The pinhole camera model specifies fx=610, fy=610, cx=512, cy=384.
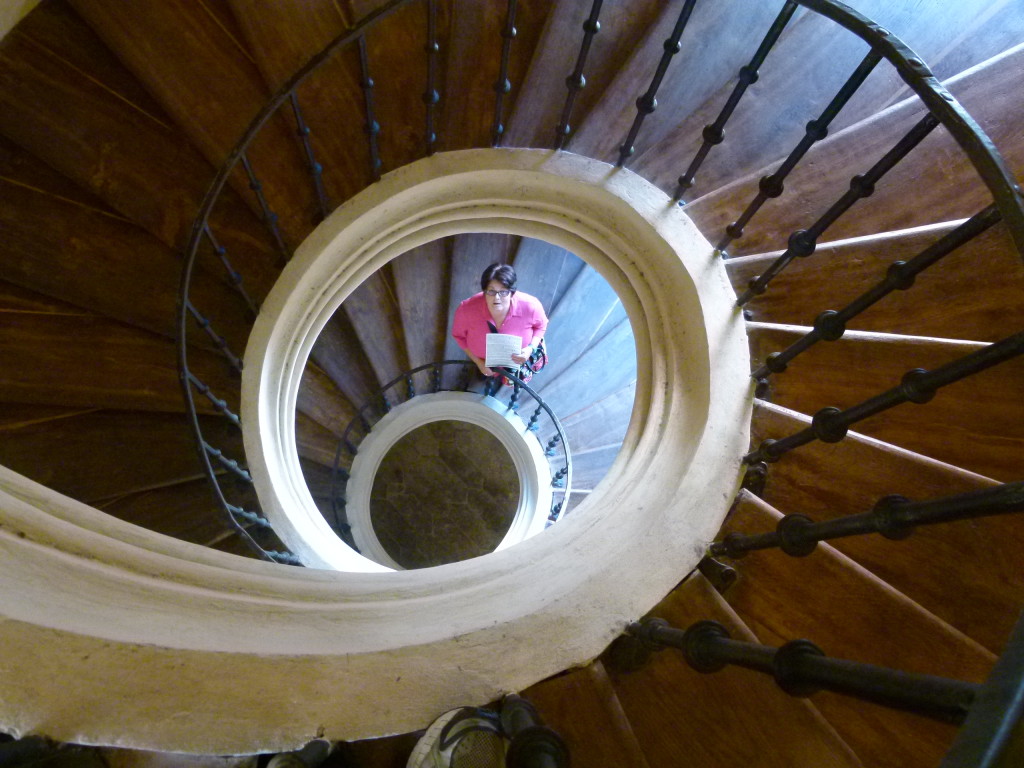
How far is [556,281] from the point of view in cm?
494

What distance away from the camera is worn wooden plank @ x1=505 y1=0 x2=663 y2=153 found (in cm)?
265

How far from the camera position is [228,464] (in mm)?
2781

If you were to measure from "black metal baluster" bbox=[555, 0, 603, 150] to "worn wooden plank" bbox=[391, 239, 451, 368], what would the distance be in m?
1.62

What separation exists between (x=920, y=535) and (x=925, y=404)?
1.11 feet

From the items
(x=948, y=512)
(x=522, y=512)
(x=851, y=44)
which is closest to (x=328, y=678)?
(x=948, y=512)

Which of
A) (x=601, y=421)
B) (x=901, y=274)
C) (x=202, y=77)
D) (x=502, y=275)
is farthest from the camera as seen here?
(x=601, y=421)

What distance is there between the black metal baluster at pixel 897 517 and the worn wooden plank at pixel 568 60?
2082 mm

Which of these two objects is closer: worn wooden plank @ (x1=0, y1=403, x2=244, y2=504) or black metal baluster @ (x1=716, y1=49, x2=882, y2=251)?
black metal baluster @ (x1=716, y1=49, x2=882, y2=251)

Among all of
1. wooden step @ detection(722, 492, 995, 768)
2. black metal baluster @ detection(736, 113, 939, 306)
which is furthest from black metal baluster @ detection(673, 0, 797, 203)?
wooden step @ detection(722, 492, 995, 768)

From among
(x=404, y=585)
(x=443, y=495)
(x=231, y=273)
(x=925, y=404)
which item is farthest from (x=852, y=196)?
(x=443, y=495)

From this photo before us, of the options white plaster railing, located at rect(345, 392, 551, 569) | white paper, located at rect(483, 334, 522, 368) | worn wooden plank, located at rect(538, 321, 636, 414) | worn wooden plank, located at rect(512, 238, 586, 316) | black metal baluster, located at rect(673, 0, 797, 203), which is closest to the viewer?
black metal baluster, located at rect(673, 0, 797, 203)

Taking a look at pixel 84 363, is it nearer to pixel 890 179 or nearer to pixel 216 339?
pixel 216 339

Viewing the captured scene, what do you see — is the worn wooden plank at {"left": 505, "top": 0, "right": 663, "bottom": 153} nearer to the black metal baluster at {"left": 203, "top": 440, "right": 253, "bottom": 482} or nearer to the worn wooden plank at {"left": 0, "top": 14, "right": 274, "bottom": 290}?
the worn wooden plank at {"left": 0, "top": 14, "right": 274, "bottom": 290}

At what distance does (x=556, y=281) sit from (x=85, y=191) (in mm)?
3192
